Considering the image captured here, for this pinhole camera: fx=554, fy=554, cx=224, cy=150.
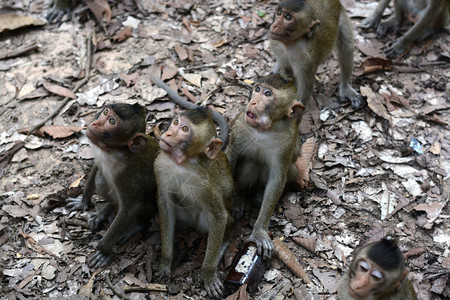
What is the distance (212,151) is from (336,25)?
13.7 feet

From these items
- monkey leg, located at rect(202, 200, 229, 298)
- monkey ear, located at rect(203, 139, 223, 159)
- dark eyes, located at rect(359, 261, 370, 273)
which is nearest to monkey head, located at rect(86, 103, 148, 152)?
monkey ear, located at rect(203, 139, 223, 159)

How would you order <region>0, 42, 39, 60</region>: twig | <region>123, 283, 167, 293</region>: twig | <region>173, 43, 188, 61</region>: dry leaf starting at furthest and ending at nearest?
Result: <region>0, 42, 39, 60</region>: twig
<region>173, 43, 188, 61</region>: dry leaf
<region>123, 283, 167, 293</region>: twig

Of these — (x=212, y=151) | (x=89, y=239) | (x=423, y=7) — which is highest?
(x=212, y=151)

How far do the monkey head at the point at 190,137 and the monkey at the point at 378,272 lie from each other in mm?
2219

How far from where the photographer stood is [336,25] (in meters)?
9.79

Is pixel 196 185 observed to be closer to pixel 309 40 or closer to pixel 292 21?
pixel 292 21

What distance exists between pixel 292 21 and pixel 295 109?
1942 mm

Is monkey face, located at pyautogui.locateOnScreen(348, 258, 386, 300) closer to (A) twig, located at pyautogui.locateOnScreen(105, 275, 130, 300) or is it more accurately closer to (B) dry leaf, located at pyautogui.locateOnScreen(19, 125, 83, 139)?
(A) twig, located at pyautogui.locateOnScreen(105, 275, 130, 300)

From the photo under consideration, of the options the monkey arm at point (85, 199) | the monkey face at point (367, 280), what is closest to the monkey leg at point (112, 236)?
the monkey arm at point (85, 199)

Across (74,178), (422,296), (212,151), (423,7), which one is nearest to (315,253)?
(422,296)

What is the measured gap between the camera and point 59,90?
34.0ft

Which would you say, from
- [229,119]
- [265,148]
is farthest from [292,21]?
[265,148]

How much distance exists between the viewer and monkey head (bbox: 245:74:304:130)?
7.30 m

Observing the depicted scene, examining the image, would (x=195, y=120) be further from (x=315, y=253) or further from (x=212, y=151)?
(x=315, y=253)
